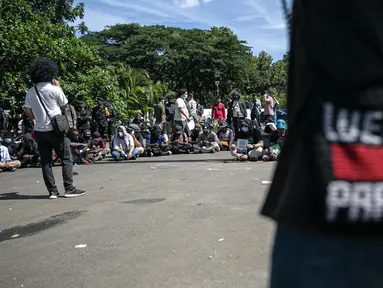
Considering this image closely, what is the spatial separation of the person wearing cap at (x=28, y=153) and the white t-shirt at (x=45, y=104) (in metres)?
6.29

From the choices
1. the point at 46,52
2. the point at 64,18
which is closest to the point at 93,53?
the point at 46,52

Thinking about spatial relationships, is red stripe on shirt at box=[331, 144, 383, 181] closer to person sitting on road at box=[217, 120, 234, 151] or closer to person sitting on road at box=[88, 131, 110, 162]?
person sitting on road at box=[88, 131, 110, 162]

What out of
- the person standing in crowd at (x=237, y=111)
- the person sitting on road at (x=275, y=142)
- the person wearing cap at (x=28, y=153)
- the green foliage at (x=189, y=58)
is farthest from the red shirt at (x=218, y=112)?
the green foliage at (x=189, y=58)

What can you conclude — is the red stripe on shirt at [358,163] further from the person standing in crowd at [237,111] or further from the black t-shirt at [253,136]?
the person standing in crowd at [237,111]

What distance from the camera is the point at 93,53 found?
16.8m

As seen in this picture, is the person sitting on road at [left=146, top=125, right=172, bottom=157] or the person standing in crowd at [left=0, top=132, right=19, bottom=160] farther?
the person sitting on road at [left=146, top=125, right=172, bottom=157]

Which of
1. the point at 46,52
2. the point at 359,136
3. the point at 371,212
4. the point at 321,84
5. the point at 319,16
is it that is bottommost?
the point at 371,212

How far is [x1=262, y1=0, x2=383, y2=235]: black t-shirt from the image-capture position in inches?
43.5

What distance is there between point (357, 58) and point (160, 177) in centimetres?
827

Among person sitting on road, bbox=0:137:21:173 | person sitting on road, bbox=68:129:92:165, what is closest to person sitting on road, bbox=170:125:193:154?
person sitting on road, bbox=68:129:92:165

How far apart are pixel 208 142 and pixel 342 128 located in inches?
562

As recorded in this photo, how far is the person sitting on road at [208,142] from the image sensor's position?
15.3 meters

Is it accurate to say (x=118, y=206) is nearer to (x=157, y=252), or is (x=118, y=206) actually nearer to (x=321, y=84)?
(x=157, y=252)

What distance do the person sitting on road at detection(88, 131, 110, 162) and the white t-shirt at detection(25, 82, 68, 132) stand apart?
6847mm
